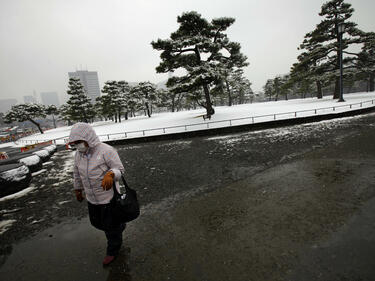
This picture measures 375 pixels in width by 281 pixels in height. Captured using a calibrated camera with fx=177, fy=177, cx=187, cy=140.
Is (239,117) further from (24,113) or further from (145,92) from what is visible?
(24,113)

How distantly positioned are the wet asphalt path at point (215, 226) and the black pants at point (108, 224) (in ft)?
0.89

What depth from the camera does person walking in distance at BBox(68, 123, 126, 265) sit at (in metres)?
2.61

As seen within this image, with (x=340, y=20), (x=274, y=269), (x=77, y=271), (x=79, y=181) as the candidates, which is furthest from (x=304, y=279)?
(x=340, y=20)

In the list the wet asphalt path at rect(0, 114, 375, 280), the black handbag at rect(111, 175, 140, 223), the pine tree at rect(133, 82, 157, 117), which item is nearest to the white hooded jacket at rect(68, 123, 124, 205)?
the black handbag at rect(111, 175, 140, 223)

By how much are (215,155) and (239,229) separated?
18.0 feet

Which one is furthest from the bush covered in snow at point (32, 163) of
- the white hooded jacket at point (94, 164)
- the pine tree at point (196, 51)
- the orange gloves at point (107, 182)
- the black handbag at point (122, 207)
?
the pine tree at point (196, 51)

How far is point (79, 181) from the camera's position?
3021 mm

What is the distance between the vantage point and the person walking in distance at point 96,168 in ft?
8.56

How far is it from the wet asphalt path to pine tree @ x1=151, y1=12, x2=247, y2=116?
1260 centimetres

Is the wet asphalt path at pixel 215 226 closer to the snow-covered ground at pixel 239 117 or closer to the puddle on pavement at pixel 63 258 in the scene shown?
the puddle on pavement at pixel 63 258

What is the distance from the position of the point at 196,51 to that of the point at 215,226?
63.3ft

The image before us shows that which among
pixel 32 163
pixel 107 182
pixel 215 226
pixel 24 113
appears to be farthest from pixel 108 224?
pixel 24 113

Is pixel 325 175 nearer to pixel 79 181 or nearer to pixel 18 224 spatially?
pixel 79 181

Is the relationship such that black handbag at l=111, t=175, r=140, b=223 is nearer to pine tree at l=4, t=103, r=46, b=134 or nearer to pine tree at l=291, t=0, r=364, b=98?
pine tree at l=291, t=0, r=364, b=98
